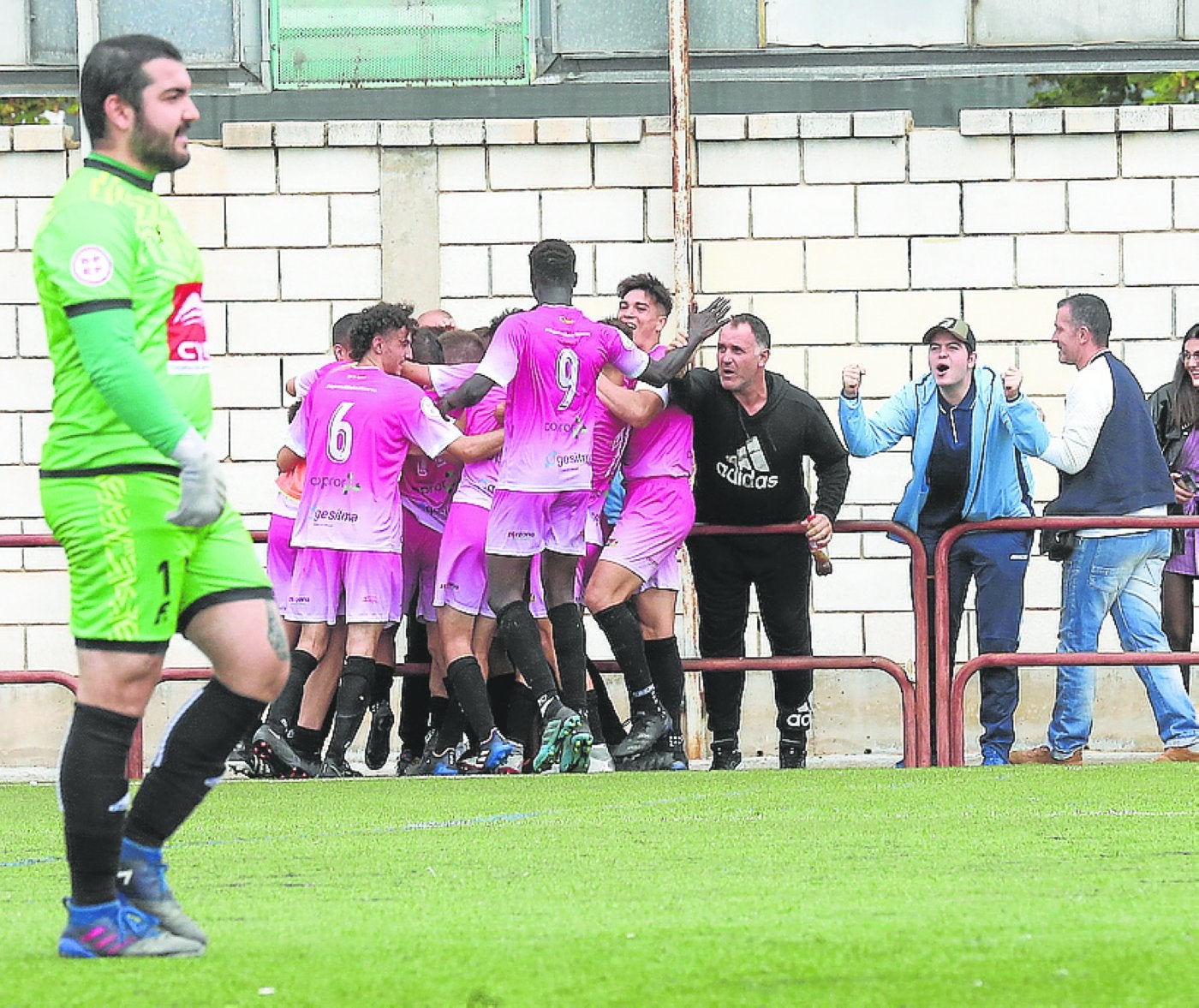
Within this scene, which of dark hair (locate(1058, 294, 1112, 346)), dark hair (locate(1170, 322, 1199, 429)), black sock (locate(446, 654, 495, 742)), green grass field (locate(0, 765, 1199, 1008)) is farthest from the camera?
dark hair (locate(1170, 322, 1199, 429))

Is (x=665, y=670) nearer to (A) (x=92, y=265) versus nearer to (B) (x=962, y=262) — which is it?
(B) (x=962, y=262)

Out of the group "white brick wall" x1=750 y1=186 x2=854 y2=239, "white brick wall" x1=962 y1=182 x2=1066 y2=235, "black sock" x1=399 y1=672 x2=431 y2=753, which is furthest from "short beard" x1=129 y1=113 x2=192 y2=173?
"white brick wall" x1=962 y1=182 x2=1066 y2=235

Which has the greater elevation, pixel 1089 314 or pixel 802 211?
pixel 802 211

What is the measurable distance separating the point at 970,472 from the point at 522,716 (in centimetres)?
219

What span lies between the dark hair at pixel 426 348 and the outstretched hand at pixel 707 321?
1.35 metres

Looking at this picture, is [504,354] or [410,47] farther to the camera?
[410,47]

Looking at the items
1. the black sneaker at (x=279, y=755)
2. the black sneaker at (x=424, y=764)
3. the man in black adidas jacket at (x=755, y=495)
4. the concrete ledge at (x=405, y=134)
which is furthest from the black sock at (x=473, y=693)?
the concrete ledge at (x=405, y=134)

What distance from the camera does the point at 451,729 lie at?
945 centimetres

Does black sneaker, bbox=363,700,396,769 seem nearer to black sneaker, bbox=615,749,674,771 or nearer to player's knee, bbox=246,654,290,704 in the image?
black sneaker, bbox=615,749,674,771

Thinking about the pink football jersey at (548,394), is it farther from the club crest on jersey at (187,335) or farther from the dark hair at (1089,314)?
the club crest on jersey at (187,335)

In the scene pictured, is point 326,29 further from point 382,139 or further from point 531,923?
point 531,923

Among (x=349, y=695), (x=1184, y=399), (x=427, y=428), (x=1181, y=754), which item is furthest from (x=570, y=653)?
(x=1184, y=399)

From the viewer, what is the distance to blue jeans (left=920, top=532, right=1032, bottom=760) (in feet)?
31.3

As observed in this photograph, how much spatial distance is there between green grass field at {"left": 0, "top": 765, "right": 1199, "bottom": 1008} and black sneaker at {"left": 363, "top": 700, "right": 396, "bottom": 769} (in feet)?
5.05
